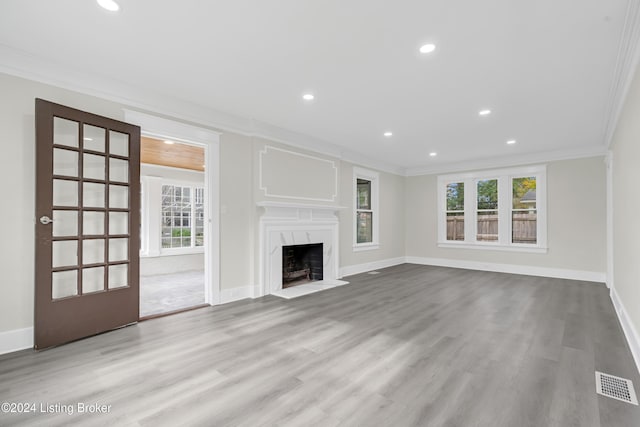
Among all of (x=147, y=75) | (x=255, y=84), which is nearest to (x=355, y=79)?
(x=255, y=84)

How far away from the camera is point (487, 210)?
22.4 ft

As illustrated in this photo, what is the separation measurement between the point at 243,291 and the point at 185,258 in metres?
3.42

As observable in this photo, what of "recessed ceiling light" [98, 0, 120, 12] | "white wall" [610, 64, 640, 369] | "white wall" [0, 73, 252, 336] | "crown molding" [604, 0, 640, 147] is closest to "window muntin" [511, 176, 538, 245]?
"crown molding" [604, 0, 640, 147]

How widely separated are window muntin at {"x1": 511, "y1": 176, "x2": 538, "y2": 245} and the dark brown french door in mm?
7008

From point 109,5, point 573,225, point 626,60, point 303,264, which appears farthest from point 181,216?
point 573,225

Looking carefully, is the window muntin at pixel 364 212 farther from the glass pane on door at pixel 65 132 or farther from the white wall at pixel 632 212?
the glass pane on door at pixel 65 132

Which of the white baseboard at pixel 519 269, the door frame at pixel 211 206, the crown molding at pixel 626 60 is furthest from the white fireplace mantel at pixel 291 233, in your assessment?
the crown molding at pixel 626 60

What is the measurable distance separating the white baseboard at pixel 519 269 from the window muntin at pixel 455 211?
626 mm

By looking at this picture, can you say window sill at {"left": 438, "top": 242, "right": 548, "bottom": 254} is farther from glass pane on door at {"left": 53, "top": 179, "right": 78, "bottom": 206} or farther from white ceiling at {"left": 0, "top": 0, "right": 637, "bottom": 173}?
glass pane on door at {"left": 53, "top": 179, "right": 78, "bottom": 206}

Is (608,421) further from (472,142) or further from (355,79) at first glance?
(472,142)

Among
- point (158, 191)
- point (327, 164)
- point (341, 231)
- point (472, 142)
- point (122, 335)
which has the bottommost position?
point (122, 335)

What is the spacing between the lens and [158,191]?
21.9ft

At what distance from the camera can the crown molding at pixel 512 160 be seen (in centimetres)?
558

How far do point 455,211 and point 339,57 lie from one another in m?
5.82
